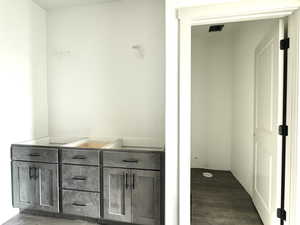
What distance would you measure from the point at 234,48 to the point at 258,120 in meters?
1.75

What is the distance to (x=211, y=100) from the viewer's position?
369 centimetres

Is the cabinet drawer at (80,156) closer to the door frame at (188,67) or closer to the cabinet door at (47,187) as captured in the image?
the cabinet door at (47,187)

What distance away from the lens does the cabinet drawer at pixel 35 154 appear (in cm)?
222

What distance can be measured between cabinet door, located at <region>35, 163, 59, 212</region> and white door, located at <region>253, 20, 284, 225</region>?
247cm

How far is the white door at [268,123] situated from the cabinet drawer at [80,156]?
1.94 m

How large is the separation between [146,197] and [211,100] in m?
2.45

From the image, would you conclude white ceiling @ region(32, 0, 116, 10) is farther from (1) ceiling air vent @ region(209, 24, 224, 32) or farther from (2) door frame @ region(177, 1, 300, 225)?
(1) ceiling air vent @ region(209, 24, 224, 32)

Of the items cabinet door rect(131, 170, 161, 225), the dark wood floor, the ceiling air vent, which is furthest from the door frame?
the ceiling air vent

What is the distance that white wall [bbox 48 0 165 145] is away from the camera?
254 cm

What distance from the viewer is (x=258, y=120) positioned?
2.33 metres

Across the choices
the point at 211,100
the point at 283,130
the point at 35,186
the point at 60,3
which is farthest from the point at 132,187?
the point at 60,3

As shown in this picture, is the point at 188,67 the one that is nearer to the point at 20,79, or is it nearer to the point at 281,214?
the point at 281,214

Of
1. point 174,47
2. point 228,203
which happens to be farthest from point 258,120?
point 174,47

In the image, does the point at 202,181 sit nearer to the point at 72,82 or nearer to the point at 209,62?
the point at 209,62
